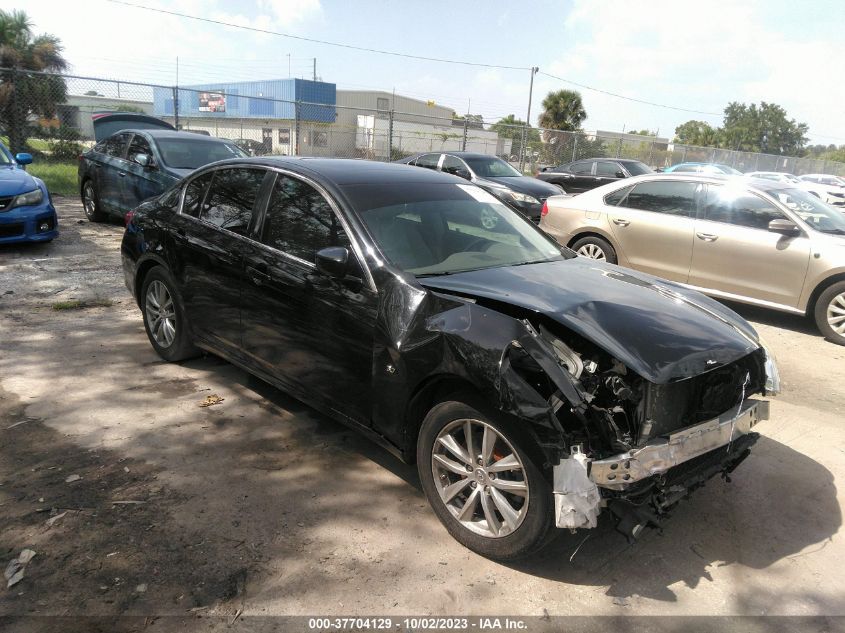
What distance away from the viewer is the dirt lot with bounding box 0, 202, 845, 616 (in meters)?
2.70

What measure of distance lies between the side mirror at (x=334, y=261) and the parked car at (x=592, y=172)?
15354mm

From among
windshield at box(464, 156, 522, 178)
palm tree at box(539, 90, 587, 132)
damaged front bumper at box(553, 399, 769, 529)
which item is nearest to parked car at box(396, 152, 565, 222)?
windshield at box(464, 156, 522, 178)

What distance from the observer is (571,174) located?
60.4 feet

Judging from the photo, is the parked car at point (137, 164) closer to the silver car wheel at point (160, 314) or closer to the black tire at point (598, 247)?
the silver car wheel at point (160, 314)

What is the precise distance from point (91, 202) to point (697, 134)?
92.4 meters

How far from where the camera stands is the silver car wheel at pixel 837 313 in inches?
258

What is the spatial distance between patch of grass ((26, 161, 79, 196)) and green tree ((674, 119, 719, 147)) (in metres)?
73.8

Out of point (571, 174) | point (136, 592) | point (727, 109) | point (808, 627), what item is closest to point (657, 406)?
point (808, 627)

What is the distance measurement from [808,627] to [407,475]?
201 cm

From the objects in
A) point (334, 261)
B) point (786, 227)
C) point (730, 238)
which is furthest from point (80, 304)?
point (786, 227)

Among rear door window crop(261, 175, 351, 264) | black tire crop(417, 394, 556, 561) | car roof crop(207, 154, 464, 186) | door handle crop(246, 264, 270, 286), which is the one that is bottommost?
black tire crop(417, 394, 556, 561)

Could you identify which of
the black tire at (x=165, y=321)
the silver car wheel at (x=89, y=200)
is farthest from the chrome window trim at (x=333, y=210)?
the silver car wheel at (x=89, y=200)

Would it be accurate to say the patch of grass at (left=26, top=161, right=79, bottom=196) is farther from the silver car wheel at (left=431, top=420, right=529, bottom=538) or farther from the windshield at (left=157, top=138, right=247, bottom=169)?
the silver car wheel at (left=431, top=420, right=529, bottom=538)

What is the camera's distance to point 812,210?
23.5ft
